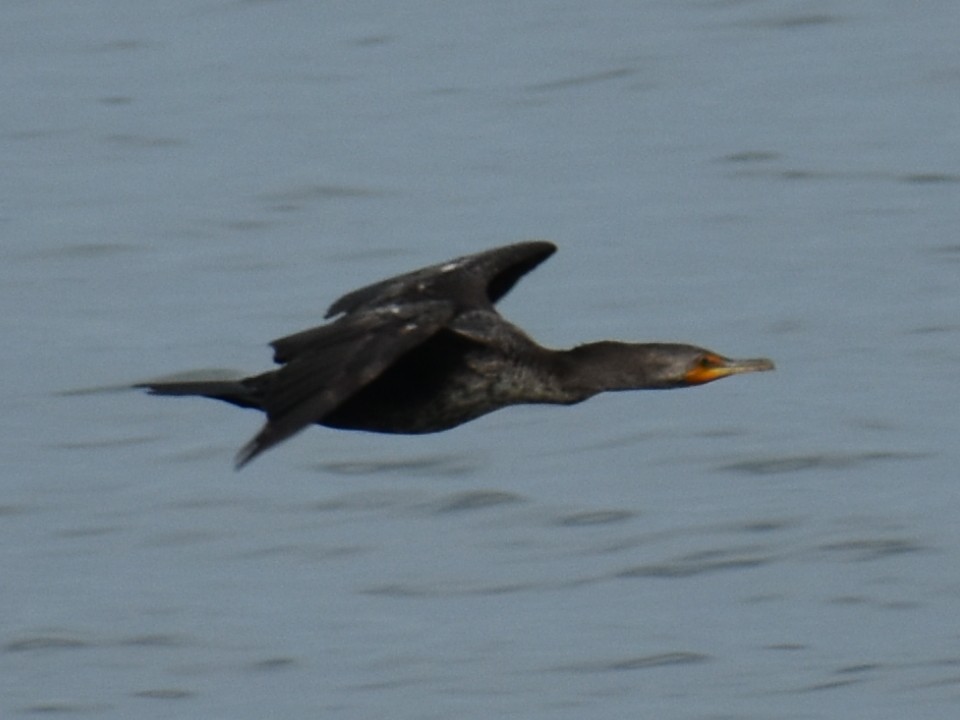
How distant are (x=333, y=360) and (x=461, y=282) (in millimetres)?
1680

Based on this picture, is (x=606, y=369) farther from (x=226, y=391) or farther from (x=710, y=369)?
(x=226, y=391)

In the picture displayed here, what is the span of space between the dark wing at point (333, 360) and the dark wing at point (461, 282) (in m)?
0.55

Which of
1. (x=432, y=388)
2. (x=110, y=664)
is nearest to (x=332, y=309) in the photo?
(x=432, y=388)

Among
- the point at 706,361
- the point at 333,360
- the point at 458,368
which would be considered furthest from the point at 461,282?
the point at 333,360

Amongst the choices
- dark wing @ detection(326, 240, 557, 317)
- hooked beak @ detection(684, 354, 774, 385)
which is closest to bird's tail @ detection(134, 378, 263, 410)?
dark wing @ detection(326, 240, 557, 317)

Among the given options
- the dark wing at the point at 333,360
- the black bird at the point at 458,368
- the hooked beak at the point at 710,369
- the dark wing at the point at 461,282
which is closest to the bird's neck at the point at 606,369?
the black bird at the point at 458,368

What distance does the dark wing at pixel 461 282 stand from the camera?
11.4m

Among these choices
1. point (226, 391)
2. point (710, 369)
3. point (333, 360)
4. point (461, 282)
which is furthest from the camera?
point (461, 282)

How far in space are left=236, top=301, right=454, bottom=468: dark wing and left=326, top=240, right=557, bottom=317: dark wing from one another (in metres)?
0.55

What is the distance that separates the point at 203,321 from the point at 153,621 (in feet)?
11.7

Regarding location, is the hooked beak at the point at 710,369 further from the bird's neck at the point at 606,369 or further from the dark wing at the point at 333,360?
the dark wing at the point at 333,360

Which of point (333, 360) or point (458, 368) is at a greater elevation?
point (333, 360)

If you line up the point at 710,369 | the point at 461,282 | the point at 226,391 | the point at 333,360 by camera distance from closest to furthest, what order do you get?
the point at 333,360, the point at 226,391, the point at 710,369, the point at 461,282

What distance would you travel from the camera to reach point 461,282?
11633 millimetres
